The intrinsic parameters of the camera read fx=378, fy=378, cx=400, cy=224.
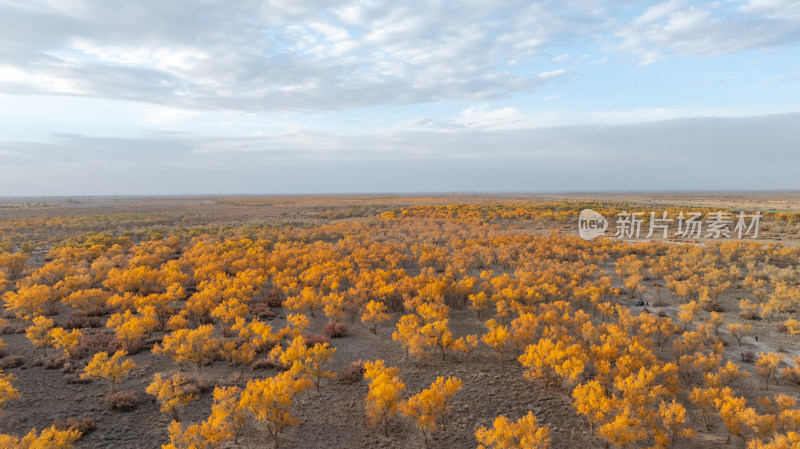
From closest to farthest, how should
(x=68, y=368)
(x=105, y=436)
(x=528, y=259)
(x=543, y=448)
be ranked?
(x=543, y=448) → (x=105, y=436) → (x=68, y=368) → (x=528, y=259)

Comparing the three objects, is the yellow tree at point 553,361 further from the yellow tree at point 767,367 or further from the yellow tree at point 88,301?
the yellow tree at point 88,301

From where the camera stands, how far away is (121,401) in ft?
34.7

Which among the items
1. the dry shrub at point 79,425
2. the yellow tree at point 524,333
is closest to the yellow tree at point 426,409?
the yellow tree at point 524,333

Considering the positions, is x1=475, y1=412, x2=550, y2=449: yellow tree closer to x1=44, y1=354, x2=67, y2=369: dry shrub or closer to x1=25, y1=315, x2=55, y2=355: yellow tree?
x1=44, y1=354, x2=67, y2=369: dry shrub

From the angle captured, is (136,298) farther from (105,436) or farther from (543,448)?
(543,448)

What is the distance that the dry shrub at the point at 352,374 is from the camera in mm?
11968

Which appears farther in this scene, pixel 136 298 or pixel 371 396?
pixel 136 298

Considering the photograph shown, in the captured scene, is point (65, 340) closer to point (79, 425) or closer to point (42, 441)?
point (79, 425)

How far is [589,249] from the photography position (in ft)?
96.2

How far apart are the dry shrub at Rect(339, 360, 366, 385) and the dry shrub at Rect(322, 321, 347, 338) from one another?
3.02 m

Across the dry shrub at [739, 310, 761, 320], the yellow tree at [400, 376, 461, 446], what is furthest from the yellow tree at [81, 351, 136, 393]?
the dry shrub at [739, 310, 761, 320]

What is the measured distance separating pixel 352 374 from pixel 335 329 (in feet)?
12.1

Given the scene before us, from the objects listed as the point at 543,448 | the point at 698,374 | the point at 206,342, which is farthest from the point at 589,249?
the point at 206,342

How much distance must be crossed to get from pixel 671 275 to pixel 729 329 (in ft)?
26.9
